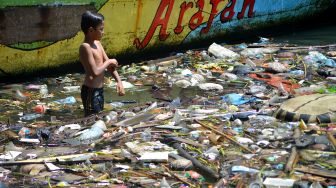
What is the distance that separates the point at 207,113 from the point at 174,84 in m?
1.98

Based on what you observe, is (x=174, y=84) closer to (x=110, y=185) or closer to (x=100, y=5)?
(x=100, y=5)

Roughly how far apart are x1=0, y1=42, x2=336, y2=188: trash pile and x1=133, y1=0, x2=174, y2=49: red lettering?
→ 1450 millimetres

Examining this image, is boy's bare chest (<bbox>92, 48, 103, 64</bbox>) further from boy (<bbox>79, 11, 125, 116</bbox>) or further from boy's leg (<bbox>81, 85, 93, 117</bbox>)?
boy's leg (<bbox>81, 85, 93, 117</bbox>)

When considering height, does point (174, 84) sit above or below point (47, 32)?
below

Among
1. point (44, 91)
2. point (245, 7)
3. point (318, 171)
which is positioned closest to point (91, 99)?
point (44, 91)

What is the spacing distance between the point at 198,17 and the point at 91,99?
17.5ft

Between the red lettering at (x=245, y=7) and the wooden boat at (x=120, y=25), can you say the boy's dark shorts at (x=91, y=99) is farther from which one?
the red lettering at (x=245, y=7)

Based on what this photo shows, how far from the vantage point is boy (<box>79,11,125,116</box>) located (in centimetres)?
576

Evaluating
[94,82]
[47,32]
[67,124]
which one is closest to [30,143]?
[67,124]

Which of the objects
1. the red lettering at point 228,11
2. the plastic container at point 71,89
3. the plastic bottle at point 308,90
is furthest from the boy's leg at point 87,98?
the red lettering at point 228,11

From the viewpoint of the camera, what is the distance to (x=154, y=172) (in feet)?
14.4

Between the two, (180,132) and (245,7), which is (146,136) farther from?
(245,7)

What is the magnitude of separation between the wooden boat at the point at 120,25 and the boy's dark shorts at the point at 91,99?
8.15 feet

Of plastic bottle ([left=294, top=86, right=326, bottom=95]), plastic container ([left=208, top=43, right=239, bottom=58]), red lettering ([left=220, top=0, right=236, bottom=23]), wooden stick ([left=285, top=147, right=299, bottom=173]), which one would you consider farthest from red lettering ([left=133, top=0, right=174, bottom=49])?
wooden stick ([left=285, top=147, right=299, bottom=173])
